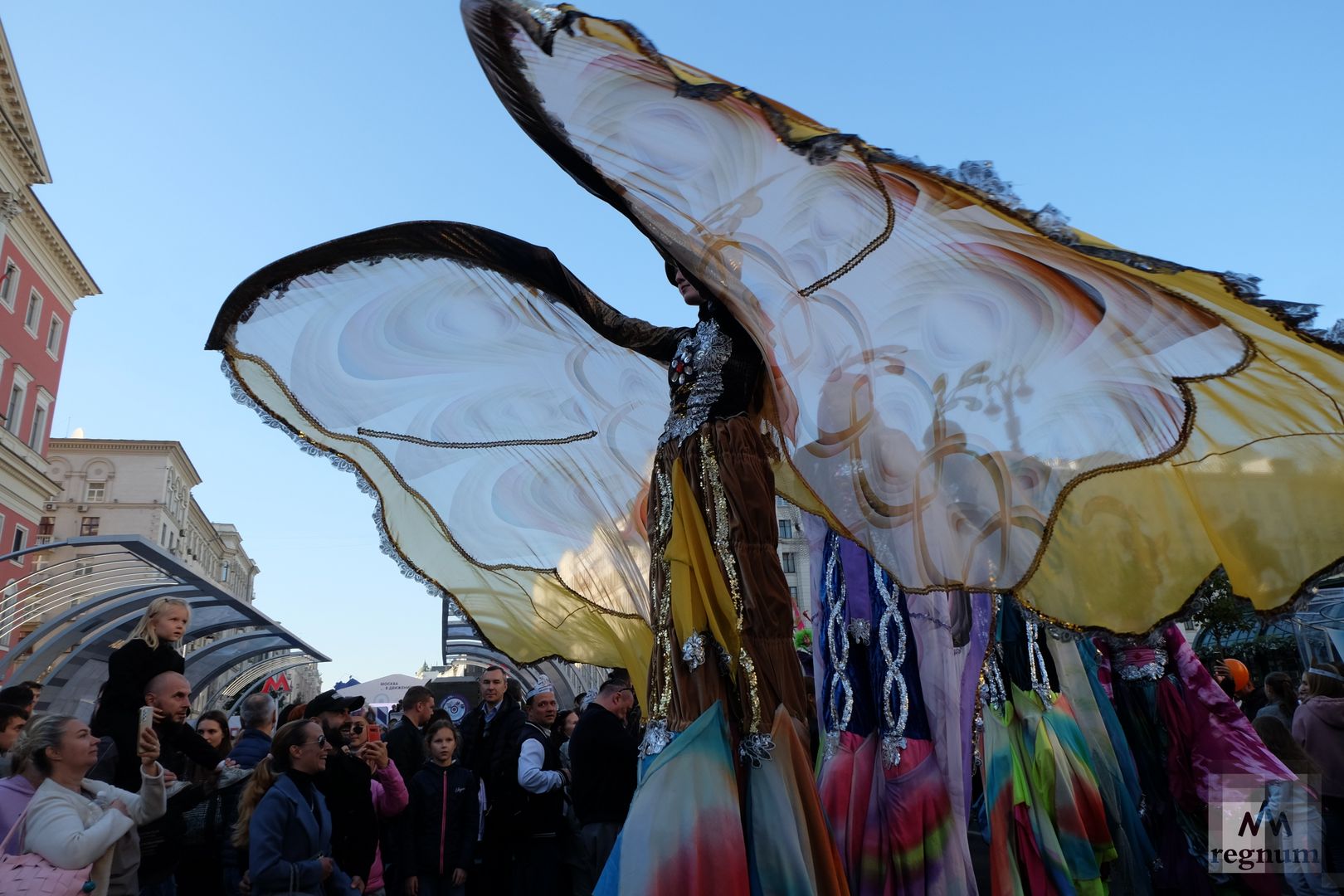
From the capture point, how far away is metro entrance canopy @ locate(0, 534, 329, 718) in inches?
374

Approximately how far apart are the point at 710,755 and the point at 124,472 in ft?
210

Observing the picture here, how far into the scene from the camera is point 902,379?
3.11 metres

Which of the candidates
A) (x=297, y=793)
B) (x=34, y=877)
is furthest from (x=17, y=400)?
(x=34, y=877)

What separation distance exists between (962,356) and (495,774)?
4.44 metres

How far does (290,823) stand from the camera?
15.0 feet

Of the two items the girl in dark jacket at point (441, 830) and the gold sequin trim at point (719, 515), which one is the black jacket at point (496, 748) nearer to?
the girl in dark jacket at point (441, 830)

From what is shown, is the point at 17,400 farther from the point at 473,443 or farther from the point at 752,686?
the point at 752,686

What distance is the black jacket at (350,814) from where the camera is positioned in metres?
5.17

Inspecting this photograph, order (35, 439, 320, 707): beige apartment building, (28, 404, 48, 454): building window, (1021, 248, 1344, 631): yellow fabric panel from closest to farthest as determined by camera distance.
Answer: (1021, 248, 1344, 631): yellow fabric panel → (28, 404, 48, 454): building window → (35, 439, 320, 707): beige apartment building

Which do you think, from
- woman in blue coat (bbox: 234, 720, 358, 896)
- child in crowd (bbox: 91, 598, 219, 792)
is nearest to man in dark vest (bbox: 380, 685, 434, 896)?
woman in blue coat (bbox: 234, 720, 358, 896)

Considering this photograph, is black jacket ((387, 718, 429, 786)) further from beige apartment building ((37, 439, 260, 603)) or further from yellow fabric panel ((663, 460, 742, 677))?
beige apartment building ((37, 439, 260, 603))

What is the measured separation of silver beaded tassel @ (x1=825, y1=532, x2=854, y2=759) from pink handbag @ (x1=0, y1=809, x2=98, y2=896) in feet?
9.66

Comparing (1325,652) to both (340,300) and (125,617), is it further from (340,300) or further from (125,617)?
(125,617)
